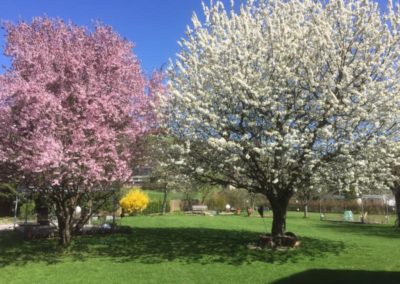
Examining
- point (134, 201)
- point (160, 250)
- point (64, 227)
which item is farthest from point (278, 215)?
point (134, 201)

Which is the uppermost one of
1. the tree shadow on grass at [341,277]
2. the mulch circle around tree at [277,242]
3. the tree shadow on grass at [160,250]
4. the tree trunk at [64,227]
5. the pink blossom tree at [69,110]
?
the pink blossom tree at [69,110]

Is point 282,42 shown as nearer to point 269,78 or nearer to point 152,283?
point 269,78

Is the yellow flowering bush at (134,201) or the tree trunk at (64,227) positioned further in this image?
the yellow flowering bush at (134,201)

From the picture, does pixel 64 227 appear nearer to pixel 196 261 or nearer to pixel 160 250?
pixel 160 250

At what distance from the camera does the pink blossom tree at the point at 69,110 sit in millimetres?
14156

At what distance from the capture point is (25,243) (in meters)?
19.4

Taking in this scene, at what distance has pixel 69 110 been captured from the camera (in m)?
14.8

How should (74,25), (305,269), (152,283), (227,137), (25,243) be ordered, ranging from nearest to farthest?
(152,283) → (305,269) → (227,137) → (74,25) → (25,243)

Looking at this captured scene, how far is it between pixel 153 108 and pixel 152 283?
828 centimetres

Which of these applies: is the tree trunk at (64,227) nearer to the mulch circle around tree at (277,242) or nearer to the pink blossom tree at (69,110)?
the pink blossom tree at (69,110)

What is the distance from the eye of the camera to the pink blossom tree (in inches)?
557

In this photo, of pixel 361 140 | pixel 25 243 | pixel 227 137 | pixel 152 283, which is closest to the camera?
pixel 152 283

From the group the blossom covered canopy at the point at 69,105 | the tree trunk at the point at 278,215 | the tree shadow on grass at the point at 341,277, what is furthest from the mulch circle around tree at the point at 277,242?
the blossom covered canopy at the point at 69,105

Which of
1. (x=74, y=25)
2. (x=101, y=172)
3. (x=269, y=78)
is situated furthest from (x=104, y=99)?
(x=269, y=78)
